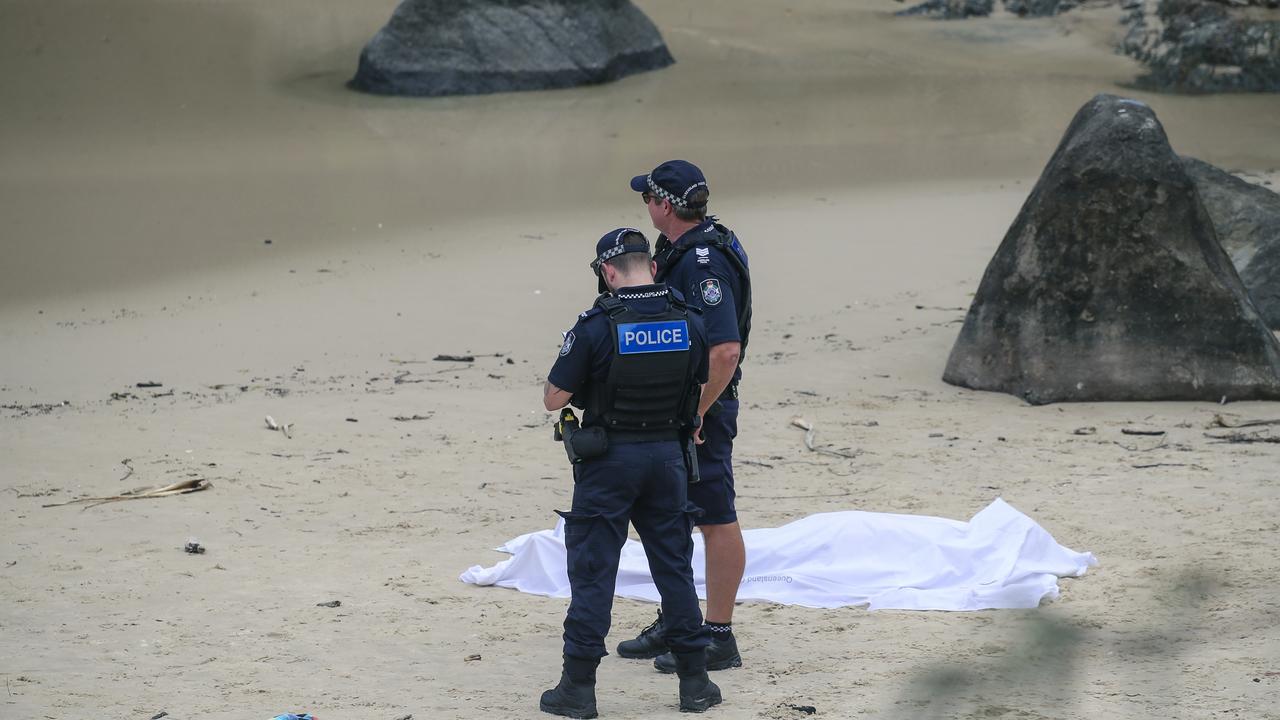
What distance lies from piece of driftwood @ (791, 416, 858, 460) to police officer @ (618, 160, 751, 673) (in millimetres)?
2754

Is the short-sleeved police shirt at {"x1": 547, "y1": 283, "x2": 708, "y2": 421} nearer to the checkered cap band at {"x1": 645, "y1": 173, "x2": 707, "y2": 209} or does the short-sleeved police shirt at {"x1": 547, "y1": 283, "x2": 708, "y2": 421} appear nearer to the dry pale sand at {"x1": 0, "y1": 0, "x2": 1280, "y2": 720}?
the checkered cap band at {"x1": 645, "y1": 173, "x2": 707, "y2": 209}

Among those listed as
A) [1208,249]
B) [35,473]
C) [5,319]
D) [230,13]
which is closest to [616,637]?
[35,473]

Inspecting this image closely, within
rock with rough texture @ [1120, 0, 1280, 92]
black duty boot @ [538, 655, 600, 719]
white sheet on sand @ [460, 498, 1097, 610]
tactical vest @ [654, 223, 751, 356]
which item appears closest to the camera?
black duty boot @ [538, 655, 600, 719]

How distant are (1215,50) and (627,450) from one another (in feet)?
71.2

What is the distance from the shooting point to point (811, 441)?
8031 millimetres

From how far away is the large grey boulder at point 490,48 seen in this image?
76.2ft

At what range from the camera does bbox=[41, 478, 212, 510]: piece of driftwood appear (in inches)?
271

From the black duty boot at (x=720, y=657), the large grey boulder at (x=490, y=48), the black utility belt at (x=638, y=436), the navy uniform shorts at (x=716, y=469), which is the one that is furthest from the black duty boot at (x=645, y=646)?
the large grey boulder at (x=490, y=48)

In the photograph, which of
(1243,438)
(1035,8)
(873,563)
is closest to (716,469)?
(873,563)

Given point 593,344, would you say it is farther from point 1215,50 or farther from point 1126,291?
point 1215,50

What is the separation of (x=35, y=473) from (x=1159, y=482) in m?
5.50

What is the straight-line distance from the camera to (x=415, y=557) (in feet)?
20.6

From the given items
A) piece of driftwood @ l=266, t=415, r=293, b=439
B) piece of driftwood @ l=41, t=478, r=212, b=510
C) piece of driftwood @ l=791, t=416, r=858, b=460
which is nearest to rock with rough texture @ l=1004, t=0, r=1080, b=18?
piece of driftwood @ l=791, t=416, r=858, b=460

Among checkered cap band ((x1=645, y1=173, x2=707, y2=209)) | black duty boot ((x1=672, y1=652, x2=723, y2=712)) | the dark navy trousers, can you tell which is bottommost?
black duty boot ((x1=672, y1=652, x2=723, y2=712))
